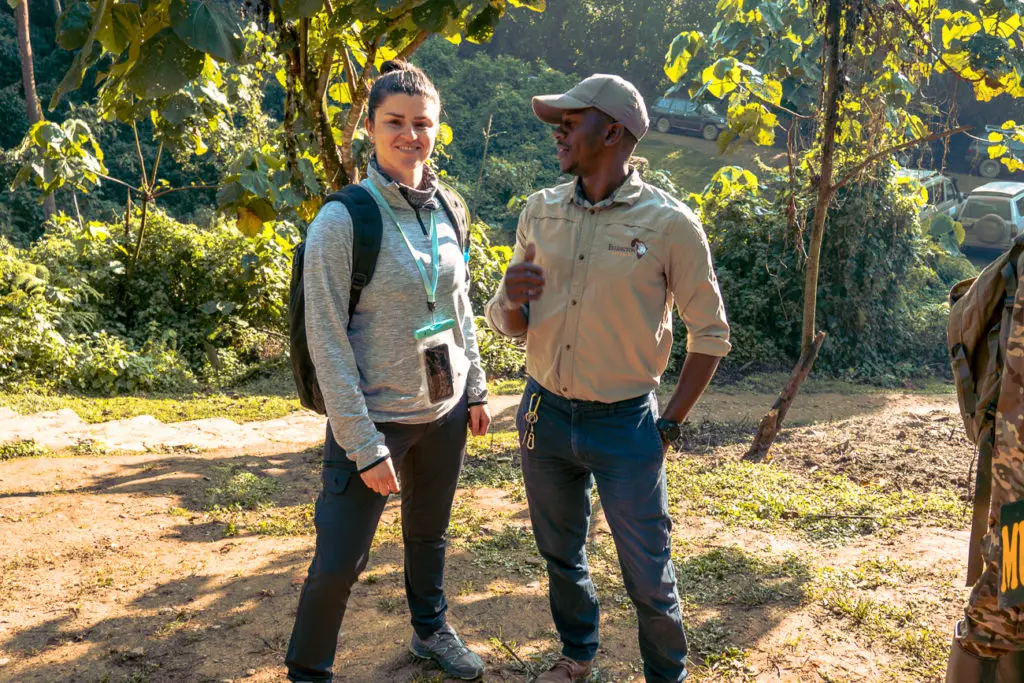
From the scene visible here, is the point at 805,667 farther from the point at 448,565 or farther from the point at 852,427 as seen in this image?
the point at 852,427

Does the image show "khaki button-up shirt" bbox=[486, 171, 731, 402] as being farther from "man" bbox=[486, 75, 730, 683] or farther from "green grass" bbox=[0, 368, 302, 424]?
"green grass" bbox=[0, 368, 302, 424]

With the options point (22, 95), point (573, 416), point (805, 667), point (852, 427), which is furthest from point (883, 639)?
point (22, 95)

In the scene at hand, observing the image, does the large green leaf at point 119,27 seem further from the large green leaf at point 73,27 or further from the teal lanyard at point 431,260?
the teal lanyard at point 431,260

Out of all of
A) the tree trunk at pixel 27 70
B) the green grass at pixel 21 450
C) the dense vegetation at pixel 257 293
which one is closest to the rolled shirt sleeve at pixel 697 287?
the green grass at pixel 21 450

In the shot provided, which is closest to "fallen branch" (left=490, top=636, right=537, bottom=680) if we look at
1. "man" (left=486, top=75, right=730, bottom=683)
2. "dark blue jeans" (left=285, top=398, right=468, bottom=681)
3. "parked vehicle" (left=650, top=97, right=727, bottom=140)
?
"man" (left=486, top=75, right=730, bottom=683)

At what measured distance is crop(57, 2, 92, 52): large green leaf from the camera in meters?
4.10

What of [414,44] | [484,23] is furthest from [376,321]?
[414,44]

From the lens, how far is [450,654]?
3197 millimetres

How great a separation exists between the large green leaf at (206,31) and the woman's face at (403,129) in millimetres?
773

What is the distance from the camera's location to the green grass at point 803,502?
5059mm

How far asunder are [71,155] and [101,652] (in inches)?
259

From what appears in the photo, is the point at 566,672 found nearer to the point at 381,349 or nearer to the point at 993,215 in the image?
the point at 381,349

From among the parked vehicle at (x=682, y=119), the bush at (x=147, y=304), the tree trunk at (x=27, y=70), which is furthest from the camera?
the parked vehicle at (x=682, y=119)

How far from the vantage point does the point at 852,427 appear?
301 inches
